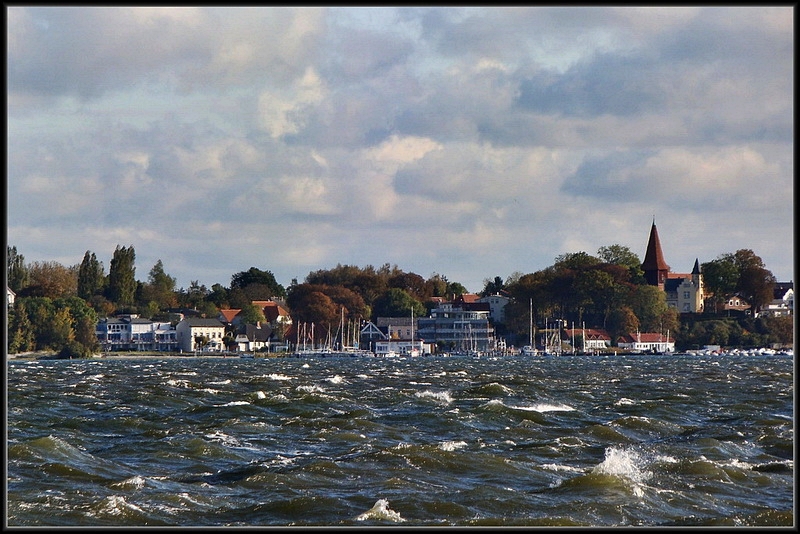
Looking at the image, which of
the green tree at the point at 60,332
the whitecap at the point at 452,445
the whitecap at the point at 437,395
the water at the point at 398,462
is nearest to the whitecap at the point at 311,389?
the whitecap at the point at 437,395

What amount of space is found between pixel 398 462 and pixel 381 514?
7027 millimetres

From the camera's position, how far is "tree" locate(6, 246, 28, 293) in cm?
18475

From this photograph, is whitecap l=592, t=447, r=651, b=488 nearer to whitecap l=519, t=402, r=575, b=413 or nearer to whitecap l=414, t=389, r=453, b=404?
whitecap l=519, t=402, r=575, b=413

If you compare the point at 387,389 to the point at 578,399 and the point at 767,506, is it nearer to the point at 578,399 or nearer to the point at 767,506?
the point at 578,399

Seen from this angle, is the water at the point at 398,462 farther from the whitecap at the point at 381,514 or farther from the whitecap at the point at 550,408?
the whitecap at the point at 550,408

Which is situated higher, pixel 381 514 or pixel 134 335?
pixel 134 335

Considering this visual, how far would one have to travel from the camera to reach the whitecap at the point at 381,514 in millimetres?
20125

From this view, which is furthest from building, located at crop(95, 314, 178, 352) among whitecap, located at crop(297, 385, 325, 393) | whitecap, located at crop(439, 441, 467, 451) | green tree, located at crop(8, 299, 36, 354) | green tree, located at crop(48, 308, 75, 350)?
whitecap, located at crop(439, 441, 467, 451)

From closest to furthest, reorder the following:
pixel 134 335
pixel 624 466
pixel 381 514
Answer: pixel 381 514
pixel 624 466
pixel 134 335

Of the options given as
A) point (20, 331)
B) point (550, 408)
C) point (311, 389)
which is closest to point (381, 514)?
point (550, 408)

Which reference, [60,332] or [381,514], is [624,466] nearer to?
[381,514]

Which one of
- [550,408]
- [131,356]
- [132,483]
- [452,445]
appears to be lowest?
[132,483]

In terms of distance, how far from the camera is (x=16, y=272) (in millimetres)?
188750

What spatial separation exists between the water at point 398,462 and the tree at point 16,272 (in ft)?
465
